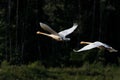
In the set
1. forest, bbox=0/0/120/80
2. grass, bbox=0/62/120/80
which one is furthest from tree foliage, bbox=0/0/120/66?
grass, bbox=0/62/120/80

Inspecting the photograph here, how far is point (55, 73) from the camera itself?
63.4 feet

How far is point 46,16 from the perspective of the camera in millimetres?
24453

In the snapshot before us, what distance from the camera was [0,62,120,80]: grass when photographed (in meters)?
18.2

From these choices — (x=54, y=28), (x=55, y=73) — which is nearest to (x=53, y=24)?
(x=54, y=28)

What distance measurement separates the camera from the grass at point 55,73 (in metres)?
18.2

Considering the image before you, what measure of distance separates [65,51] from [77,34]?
1.12 meters

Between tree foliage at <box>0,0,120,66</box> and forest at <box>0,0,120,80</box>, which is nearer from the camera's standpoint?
forest at <box>0,0,120,80</box>

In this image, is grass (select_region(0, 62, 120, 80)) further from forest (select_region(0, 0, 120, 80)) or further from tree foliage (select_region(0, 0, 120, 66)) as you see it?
tree foliage (select_region(0, 0, 120, 66))

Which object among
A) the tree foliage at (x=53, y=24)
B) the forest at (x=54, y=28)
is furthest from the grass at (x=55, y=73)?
the tree foliage at (x=53, y=24)

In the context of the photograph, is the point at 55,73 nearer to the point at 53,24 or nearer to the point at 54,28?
the point at 54,28

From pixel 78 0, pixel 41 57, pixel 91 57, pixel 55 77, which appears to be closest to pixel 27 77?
pixel 55 77

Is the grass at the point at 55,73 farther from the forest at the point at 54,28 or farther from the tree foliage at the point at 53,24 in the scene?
the tree foliage at the point at 53,24

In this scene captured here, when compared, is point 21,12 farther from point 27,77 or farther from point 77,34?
point 27,77

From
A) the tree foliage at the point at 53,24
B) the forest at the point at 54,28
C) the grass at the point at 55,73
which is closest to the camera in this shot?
the grass at the point at 55,73
